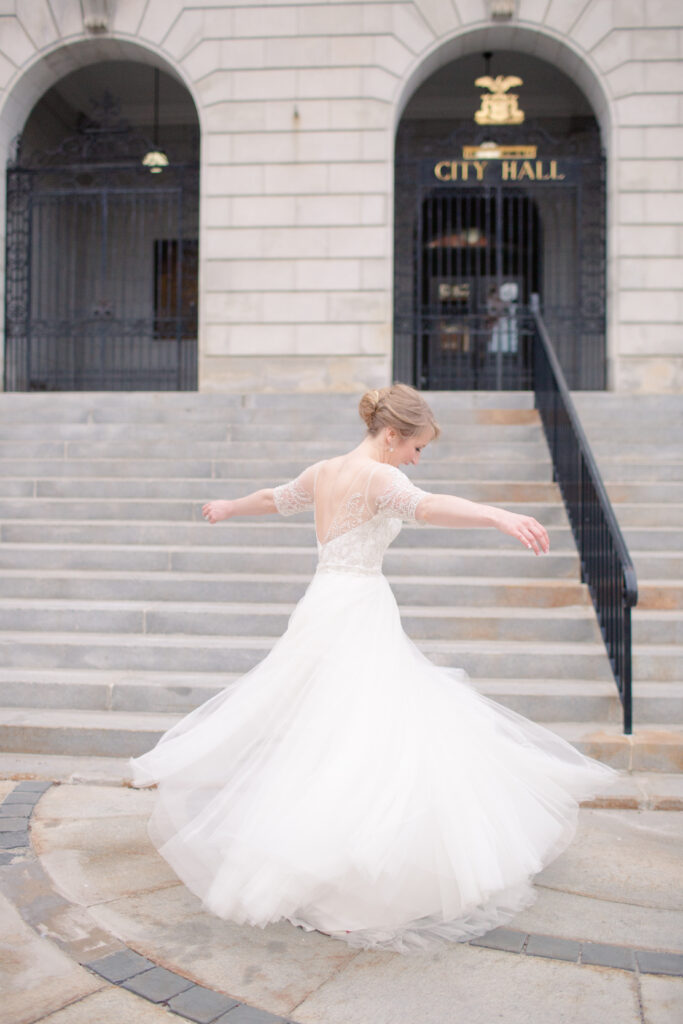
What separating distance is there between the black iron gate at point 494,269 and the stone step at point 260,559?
5.88m

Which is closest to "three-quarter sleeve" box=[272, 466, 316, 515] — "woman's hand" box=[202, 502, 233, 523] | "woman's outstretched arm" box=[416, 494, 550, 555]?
"woman's hand" box=[202, 502, 233, 523]

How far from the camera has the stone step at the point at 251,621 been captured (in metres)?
6.20

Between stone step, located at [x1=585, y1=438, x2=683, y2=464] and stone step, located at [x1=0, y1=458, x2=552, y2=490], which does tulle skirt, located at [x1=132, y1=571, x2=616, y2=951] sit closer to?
stone step, located at [x1=0, y1=458, x2=552, y2=490]

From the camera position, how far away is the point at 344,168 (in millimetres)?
11805

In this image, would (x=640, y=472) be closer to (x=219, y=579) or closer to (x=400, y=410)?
(x=219, y=579)

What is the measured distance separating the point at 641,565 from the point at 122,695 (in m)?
3.96

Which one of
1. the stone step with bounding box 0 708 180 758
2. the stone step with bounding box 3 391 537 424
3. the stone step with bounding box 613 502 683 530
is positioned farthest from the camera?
the stone step with bounding box 3 391 537 424

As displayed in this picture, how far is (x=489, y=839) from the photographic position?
3.14 meters

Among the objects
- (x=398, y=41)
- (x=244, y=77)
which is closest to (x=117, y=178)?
(x=244, y=77)

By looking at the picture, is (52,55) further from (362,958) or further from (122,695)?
(362,958)

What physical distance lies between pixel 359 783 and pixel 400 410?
4.38ft

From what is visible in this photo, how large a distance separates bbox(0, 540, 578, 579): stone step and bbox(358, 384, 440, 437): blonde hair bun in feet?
11.7

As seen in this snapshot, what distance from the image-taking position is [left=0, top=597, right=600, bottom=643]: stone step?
6.20 metres

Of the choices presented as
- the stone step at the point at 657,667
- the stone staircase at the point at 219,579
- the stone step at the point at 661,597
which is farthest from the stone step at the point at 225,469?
the stone step at the point at 657,667
